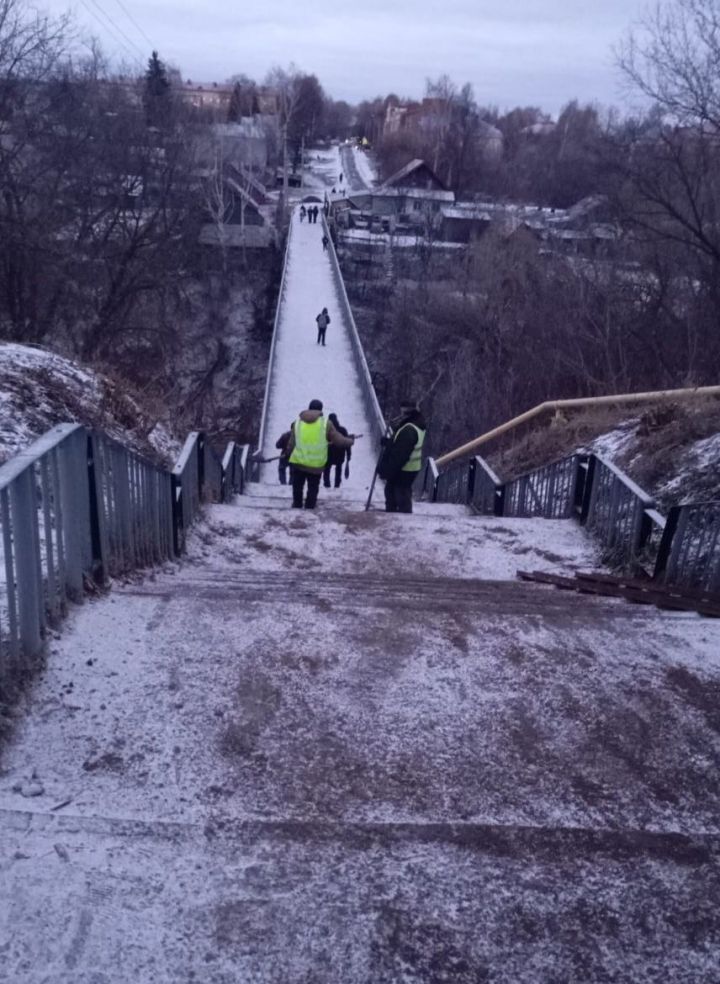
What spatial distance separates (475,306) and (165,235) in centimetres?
1661

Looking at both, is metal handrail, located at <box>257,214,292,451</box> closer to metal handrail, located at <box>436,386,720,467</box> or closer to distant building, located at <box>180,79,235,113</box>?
metal handrail, located at <box>436,386,720,467</box>

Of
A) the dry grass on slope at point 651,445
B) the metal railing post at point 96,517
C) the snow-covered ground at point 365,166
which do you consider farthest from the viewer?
the snow-covered ground at point 365,166

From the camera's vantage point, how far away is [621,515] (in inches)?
283

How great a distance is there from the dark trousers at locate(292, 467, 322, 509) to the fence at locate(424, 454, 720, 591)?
7.40 feet

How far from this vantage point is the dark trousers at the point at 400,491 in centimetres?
1052

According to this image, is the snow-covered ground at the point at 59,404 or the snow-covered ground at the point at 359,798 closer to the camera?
the snow-covered ground at the point at 359,798

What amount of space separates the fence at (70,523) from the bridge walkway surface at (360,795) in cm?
20

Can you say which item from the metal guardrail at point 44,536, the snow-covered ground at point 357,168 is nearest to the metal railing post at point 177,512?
the metal guardrail at point 44,536

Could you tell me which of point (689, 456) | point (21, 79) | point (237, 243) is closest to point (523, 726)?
point (689, 456)

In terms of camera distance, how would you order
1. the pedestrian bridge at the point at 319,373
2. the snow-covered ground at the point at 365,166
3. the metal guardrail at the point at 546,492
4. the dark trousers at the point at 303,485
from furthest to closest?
1. the snow-covered ground at the point at 365,166
2. the pedestrian bridge at the point at 319,373
3. the dark trousers at the point at 303,485
4. the metal guardrail at the point at 546,492

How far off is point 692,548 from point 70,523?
4046mm

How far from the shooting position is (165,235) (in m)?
32.3

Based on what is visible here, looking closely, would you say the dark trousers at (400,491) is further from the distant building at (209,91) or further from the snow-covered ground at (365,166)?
the distant building at (209,91)

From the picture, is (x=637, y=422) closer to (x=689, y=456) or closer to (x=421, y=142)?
(x=689, y=456)
